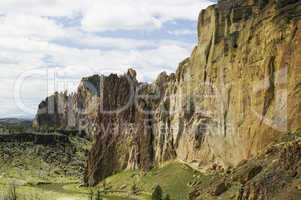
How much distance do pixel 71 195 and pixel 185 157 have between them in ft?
118

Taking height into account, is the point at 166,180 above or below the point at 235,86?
below

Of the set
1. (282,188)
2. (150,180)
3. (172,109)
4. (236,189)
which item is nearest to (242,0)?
(172,109)

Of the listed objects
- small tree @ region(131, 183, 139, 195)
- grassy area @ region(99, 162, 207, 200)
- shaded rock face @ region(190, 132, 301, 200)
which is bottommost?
small tree @ region(131, 183, 139, 195)

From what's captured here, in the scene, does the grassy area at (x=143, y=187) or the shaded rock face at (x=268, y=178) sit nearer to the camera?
the shaded rock face at (x=268, y=178)

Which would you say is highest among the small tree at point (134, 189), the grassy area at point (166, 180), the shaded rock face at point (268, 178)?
the shaded rock face at point (268, 178)

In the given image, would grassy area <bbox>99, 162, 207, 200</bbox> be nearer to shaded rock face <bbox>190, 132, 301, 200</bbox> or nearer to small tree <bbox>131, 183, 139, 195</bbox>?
small tree <bbox>131, 183, 139, 195</bbox>

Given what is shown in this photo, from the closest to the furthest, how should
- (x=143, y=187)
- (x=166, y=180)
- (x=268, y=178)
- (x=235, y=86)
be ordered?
(x=268, y=178)
(x=235, y=86)
(x=166, y=180)
(x=143, y=187)

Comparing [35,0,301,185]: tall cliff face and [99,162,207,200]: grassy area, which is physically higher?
[35,0,301,185]: tall cliff face

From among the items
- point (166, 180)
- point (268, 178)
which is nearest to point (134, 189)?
point (166, 180)

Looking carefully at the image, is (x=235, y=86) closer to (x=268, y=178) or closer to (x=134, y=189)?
(x=134, y=189)

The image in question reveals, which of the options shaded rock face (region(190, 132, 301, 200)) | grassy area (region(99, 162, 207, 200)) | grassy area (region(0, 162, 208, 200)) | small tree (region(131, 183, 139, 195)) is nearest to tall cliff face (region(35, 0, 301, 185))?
grassy area (region(99, 162, 207, 200))

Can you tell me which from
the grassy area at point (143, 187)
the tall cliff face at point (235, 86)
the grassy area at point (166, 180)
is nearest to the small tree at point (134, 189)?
the grassy area at point (143, 187)

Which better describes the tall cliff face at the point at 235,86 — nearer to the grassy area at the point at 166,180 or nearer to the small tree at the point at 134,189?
the grassy area at the point at 166,180

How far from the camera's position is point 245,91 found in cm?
15100
